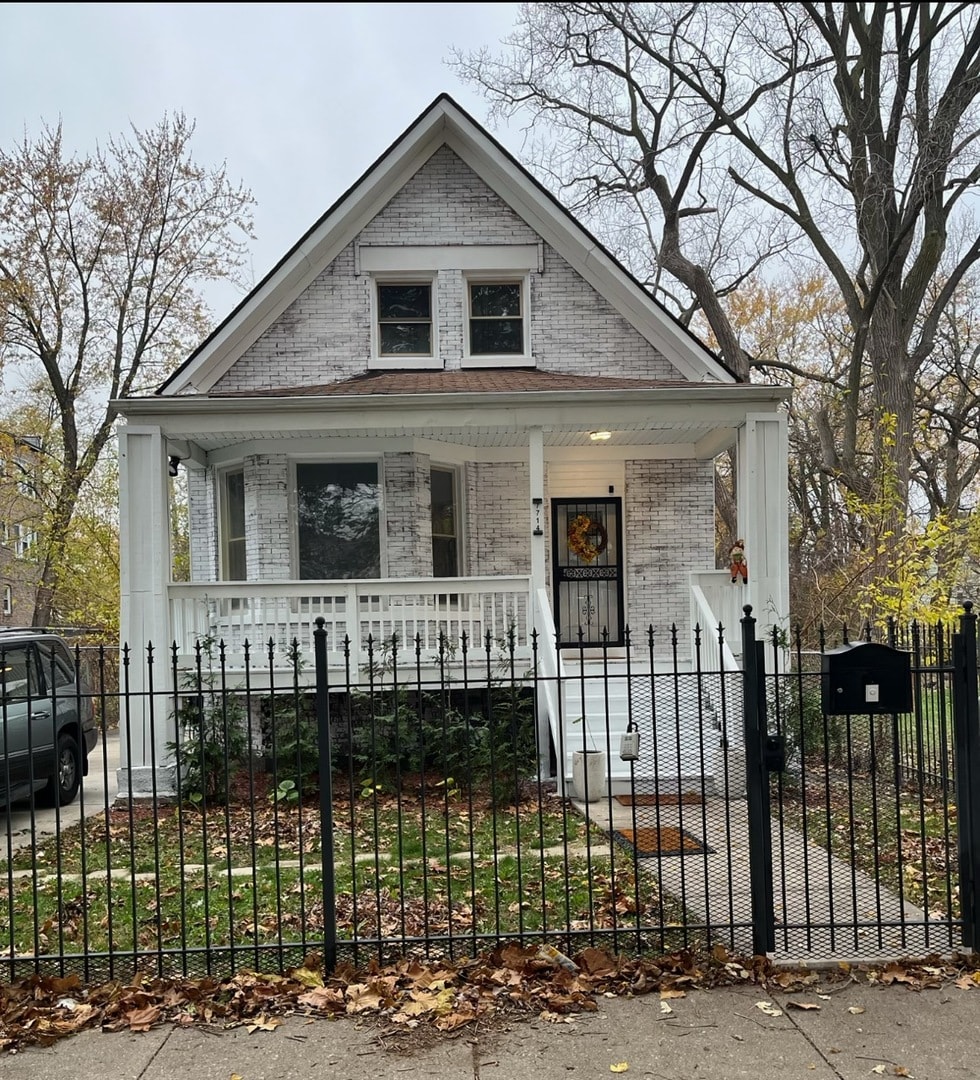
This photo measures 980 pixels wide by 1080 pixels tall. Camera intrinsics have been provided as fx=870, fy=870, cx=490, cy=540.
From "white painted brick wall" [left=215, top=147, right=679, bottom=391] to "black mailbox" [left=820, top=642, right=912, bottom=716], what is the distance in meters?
8.09

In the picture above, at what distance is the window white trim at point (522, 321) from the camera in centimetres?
1262

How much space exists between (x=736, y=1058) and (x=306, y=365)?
413 inches

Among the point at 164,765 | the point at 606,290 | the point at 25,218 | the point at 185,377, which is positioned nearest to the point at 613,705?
the point at 164,765

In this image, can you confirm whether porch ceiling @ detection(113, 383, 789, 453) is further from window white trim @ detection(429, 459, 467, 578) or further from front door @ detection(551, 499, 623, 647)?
front door @ detection(551, 499, 623, 647)

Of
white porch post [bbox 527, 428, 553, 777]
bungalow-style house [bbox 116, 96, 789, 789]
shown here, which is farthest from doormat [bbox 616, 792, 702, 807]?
bungalow-style house [bbox 116, 96, 789, 789]

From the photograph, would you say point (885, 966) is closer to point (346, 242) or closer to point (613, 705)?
point (613, 705)

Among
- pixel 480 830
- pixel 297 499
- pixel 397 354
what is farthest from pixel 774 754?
pixel 397 354

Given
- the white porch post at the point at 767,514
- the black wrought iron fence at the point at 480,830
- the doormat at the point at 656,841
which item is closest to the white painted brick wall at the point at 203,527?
the black wrought iron fence at the point at 480,830

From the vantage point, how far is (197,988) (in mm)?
4562

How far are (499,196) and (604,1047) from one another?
37.4ft

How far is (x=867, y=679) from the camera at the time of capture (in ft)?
16.6

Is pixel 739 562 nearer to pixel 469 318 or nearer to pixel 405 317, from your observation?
pixel 469 318

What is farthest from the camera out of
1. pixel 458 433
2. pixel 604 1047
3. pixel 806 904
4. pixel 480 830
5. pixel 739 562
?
pixel 458 433

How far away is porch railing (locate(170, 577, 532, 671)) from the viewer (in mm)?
10109
